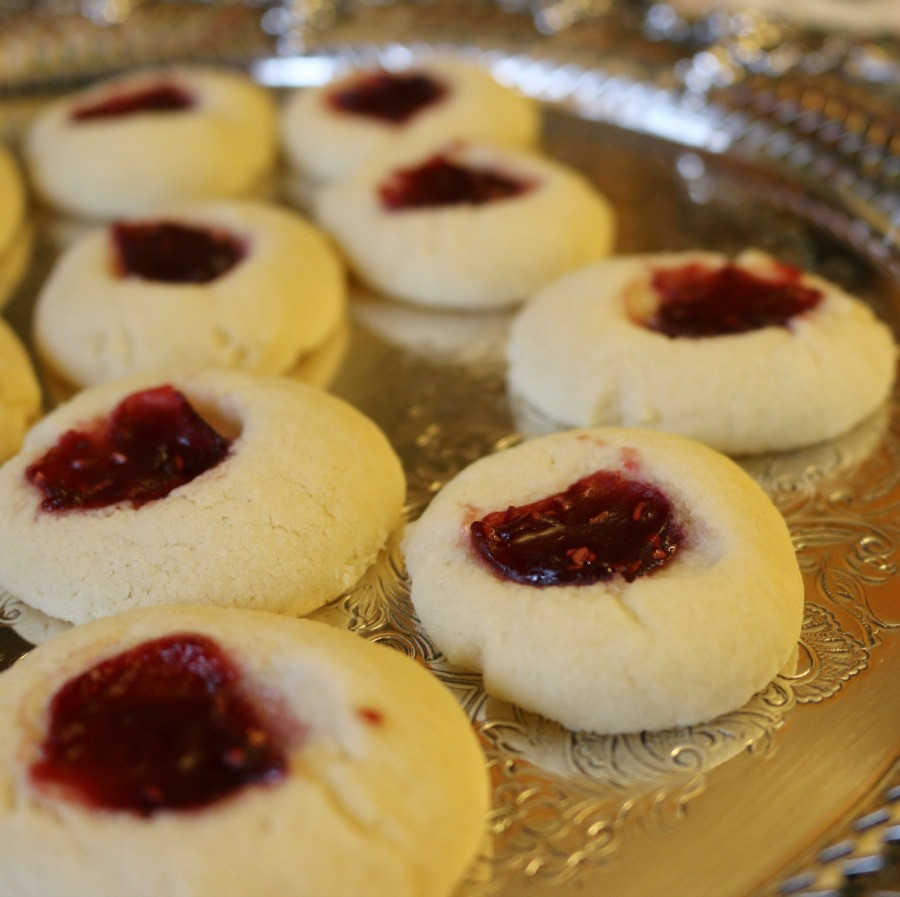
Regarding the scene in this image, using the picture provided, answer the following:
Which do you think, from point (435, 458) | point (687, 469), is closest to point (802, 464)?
point (687, 469)

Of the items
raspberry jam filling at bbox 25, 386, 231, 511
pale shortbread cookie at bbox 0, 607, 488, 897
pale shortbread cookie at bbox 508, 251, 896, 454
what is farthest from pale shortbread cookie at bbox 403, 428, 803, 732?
raspberry jam filling at bbox 25, 386, 231, 511

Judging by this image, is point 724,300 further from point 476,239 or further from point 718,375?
point 476,239

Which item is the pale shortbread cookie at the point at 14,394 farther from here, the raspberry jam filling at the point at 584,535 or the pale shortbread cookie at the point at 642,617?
the raspberry jam filling at the point at 584,535

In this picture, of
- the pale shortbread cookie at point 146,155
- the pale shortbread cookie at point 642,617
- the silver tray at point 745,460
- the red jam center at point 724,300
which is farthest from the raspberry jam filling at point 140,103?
the pale shortbread cookie at point 642,617

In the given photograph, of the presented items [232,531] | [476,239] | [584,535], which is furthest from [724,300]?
[232,531]

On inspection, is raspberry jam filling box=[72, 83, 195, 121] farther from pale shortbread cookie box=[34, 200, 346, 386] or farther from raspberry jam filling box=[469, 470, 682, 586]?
raspberry jam filling box=[469, 470, 682, 586]

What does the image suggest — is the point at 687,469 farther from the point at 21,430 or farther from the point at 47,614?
the point at 21,430
